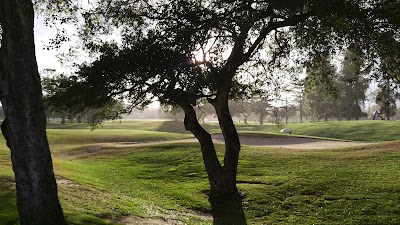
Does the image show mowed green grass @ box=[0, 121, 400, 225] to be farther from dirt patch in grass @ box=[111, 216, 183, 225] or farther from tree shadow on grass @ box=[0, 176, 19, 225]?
dirt patch in grass @ box=[111, 216, 183, 225]

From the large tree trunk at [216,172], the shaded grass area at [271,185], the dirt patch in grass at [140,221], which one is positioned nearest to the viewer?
the dirt patch in grass at [140,221]

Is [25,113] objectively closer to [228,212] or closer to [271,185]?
[228,212]

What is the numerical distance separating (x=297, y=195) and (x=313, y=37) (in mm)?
8278

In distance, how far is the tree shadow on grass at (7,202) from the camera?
33.7ft

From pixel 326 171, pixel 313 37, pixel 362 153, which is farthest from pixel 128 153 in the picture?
pixel 313 37

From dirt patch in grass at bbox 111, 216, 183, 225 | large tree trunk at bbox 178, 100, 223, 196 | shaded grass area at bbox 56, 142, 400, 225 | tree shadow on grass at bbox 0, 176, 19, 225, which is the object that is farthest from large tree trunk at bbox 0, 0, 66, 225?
large tree trunk at bbox 178, 100, 223, 196

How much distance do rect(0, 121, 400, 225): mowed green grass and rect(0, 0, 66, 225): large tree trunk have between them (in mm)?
2546

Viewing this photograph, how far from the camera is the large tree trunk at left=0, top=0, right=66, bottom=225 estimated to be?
7.96 m

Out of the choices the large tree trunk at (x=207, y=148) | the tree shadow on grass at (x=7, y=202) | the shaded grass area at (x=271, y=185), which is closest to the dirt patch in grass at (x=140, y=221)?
the shaded grass area at (x=271, y=185)

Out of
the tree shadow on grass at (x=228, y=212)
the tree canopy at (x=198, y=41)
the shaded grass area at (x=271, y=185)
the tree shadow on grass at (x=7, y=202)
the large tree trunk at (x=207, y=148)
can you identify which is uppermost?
the tree canopy at (x=198, y=41)

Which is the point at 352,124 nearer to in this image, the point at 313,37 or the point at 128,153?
the point at 128,153

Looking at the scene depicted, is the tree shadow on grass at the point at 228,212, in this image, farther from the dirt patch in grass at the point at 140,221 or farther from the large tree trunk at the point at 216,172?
the dirt patch in grass at the point at 140,221

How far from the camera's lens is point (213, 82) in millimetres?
12250

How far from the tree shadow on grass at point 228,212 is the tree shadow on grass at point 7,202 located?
7.23 m
